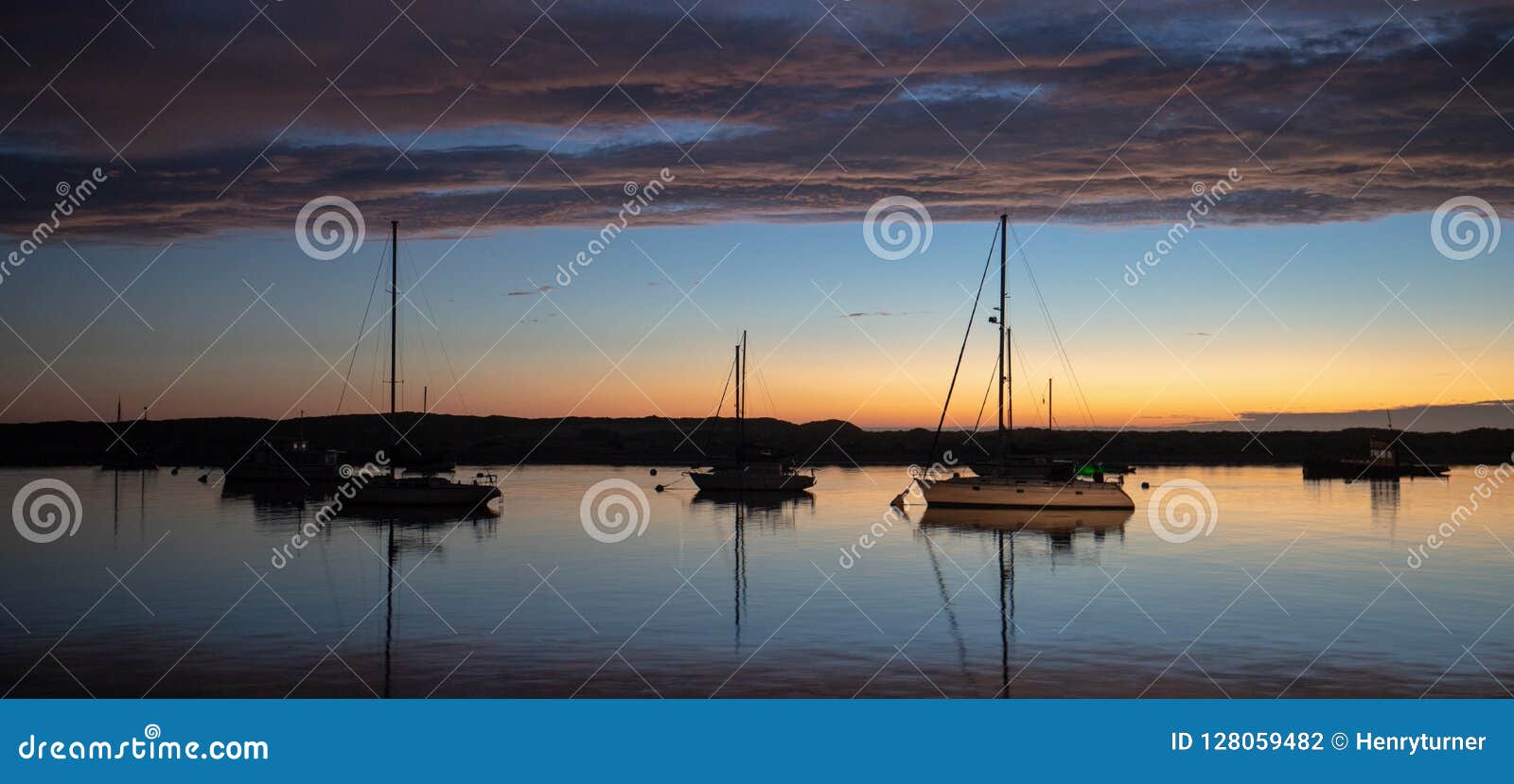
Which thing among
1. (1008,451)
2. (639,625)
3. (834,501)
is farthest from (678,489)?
(639,625)

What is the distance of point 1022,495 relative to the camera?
5381cm

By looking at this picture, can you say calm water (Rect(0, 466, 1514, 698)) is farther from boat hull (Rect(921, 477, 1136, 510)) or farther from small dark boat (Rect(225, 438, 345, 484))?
small dark boat (Rect(225, 438, 345, 484))

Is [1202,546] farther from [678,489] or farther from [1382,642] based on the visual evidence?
[678,489]

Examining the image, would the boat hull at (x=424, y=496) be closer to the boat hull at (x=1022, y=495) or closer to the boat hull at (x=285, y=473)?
the boat hull at (x=1022, y=495)

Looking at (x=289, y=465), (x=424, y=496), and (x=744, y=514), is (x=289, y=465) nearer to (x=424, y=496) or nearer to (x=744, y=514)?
(x=424, y=496)

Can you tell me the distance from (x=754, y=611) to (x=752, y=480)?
148ft

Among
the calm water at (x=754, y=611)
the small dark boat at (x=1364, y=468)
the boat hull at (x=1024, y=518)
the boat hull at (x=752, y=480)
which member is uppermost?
the small dark boat at (x=1364, y=468)

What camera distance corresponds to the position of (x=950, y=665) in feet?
61.7

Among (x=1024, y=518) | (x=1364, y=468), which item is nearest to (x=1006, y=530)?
(x=1024, y=518)

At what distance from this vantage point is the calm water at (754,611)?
17719 millimetres

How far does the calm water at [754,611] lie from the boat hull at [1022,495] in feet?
14.6

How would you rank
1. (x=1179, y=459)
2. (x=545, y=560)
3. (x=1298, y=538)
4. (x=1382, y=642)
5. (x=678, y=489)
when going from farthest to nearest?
1. (x=1179, y=459)
2. (x=678, y=489)
3. (x=1298, y=538)
4. (x=545, y=560)
5. (x=1382, y=642)

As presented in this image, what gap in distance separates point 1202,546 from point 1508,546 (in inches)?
380

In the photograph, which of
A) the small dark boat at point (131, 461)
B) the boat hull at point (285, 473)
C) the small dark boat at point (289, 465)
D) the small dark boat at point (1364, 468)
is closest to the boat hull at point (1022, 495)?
the small dark boat at point (289, 465)
